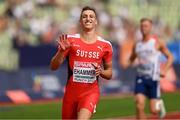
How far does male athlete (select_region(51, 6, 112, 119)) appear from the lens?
940cm

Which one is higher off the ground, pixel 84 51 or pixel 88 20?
pixel 88 20

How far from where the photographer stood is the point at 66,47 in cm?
930

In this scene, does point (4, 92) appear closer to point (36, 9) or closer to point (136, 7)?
point (36, 9)

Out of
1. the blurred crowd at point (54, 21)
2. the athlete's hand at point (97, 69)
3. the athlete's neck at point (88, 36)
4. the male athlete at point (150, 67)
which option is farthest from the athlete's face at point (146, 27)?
the blurred crowd at point (54, 21)

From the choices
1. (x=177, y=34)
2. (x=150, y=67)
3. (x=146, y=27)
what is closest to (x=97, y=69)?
(x=146, y=27)

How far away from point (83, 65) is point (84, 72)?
0.10 m

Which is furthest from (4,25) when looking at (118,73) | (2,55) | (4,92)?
(118,73)

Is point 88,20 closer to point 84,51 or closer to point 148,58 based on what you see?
point 84,51

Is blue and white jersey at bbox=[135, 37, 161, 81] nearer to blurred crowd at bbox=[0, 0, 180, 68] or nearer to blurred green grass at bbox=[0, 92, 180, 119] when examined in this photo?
blurred green grass at bbox=[0, 92, 180, 119]

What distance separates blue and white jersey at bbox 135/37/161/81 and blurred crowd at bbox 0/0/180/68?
28.8ft

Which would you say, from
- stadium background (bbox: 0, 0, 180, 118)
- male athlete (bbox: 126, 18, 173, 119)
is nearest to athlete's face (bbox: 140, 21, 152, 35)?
male athlete (bbox: 126, 18, 173, 119)

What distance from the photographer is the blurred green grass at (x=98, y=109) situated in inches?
696

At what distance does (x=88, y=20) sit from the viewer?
30.8ft

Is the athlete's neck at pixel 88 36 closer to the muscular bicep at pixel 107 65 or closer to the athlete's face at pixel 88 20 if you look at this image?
the athlete's face at pixel 88 20
